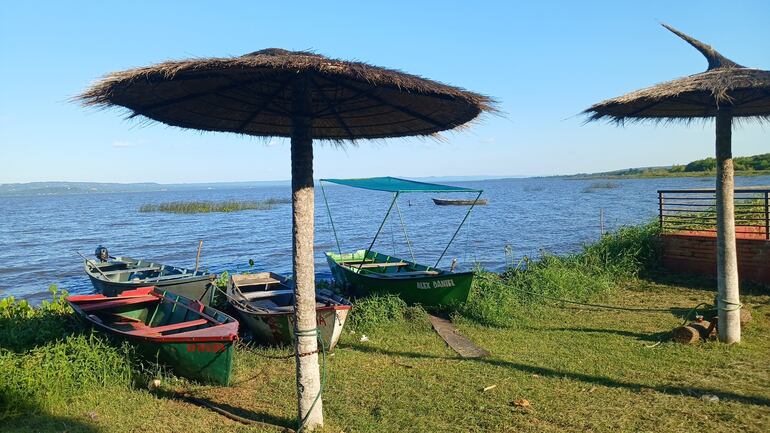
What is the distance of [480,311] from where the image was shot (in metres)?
8.64

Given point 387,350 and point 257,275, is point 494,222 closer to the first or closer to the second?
point 257,275

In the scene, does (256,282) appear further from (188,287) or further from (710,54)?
(710,54)

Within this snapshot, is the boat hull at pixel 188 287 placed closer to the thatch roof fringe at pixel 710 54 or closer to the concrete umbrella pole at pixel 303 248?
the concrete umbrella pole at pixel 303 248

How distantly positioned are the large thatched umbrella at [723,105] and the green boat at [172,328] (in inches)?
207

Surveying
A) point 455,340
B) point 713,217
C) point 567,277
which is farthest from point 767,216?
point 455,340

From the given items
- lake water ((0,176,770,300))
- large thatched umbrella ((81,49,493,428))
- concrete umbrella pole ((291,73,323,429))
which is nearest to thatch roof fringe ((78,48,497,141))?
large thatched umbrella ((81,49,493,428))

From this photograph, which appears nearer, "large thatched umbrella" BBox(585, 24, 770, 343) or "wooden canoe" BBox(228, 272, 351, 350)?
"large thatched umbrella" BBox(585, 24, 770, 343)

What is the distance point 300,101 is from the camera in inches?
169

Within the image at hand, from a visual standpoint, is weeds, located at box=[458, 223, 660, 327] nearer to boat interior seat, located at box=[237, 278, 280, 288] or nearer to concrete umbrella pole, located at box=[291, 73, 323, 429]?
boat interior seat, located at box=[237, 278, 280, 288]

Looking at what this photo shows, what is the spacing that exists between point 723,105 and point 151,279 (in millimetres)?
10085

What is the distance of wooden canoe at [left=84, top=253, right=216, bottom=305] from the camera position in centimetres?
993

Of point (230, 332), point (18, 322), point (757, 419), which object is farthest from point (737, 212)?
point (18, 322)

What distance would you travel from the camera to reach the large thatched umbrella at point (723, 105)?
18.5 feet

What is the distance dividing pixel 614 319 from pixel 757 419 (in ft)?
12.6
